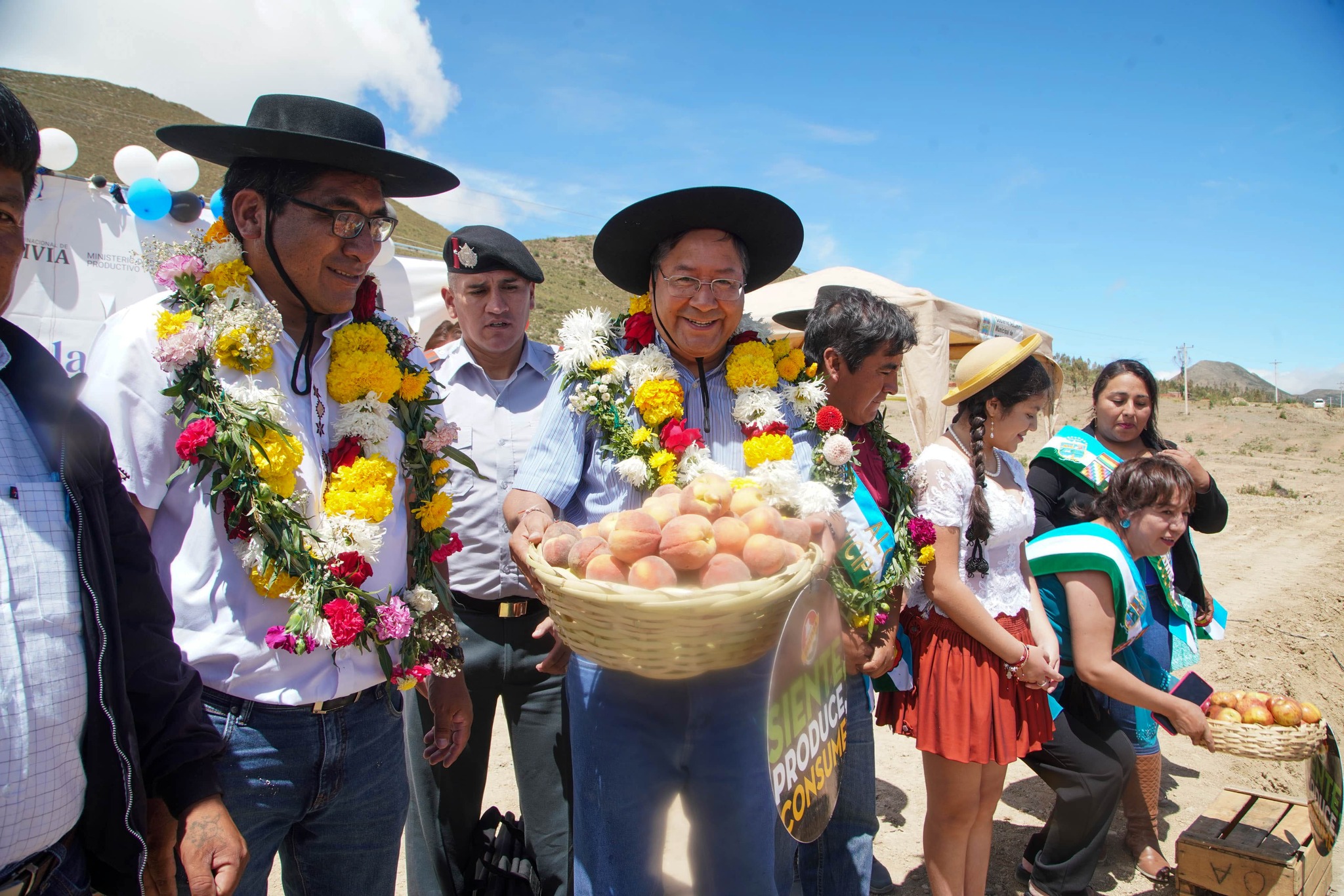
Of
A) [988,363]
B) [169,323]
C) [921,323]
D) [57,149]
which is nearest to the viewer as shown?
[169,323]

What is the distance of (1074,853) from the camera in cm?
320

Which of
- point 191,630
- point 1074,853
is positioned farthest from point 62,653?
point 1074,853

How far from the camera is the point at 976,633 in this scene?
8.75 ft

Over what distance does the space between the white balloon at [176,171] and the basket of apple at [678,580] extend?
22.3ft

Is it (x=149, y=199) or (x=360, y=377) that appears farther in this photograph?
(x=149, y=199)

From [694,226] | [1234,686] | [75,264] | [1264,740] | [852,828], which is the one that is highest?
[75,264]

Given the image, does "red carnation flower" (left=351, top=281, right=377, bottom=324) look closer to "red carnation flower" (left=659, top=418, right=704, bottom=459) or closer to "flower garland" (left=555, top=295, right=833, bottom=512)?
"flower garland" (left=555, top=295, right=833, bottom=512)

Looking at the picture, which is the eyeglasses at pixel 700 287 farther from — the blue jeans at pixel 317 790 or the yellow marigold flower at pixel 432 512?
the blue jeans at pixel 317 790

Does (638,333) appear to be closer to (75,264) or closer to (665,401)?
(665,401)

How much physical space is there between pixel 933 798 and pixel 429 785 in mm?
1962

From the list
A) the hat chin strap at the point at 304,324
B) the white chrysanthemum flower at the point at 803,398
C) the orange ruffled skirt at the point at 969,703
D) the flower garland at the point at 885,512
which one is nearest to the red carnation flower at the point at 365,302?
the hat chin strap at the point at 304,324

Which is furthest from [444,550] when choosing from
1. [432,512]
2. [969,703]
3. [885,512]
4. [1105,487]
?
[1105,487]

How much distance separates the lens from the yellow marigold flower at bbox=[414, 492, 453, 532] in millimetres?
2145

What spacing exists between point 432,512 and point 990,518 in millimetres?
1980
